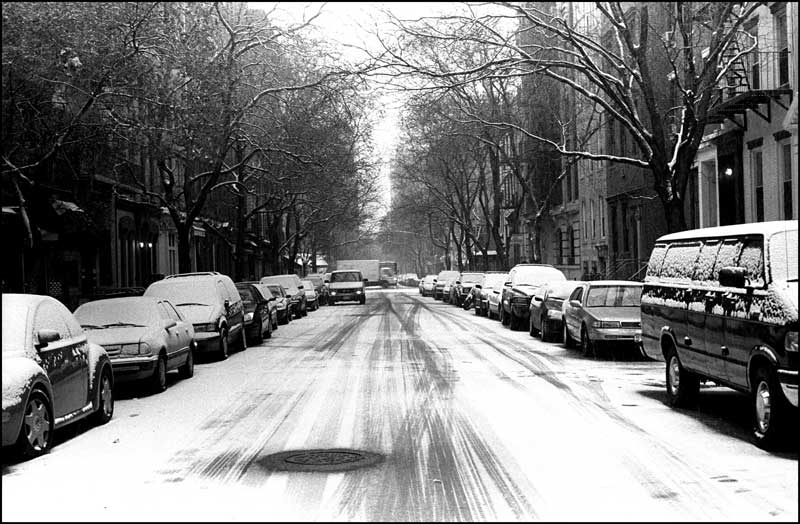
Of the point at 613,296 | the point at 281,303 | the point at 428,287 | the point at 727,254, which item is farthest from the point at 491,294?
the point at 428,287

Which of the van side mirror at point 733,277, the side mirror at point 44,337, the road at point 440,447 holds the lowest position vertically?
the road at point 440,447

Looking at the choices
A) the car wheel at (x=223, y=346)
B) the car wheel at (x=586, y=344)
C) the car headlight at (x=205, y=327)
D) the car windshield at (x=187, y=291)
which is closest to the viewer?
the car wheel at (x=586, y=344)

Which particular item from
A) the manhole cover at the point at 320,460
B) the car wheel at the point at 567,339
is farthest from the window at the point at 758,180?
the manhole cover at the point at 320,460

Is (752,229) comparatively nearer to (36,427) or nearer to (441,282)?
(36,427)

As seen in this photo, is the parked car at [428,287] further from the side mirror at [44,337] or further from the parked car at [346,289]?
the side mirror at [44,337]

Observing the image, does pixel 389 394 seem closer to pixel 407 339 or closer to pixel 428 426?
pixel 428 426

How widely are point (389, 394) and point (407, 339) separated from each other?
1088 centimetres

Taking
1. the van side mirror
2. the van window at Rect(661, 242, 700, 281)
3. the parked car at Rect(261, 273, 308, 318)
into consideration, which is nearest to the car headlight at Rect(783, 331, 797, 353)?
the van side mirror

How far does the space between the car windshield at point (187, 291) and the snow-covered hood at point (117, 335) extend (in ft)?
17.8

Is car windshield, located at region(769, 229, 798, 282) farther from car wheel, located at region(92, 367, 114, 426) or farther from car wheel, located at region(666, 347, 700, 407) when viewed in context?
car wheel, located at region(92, 367, 114, 426)

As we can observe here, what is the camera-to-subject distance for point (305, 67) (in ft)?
84.0

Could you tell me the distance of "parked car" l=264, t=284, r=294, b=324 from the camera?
32.6 meters

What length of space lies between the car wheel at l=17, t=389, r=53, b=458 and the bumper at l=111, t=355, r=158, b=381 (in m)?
4.08

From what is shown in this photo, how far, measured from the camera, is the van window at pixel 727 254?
9914 millimetres
